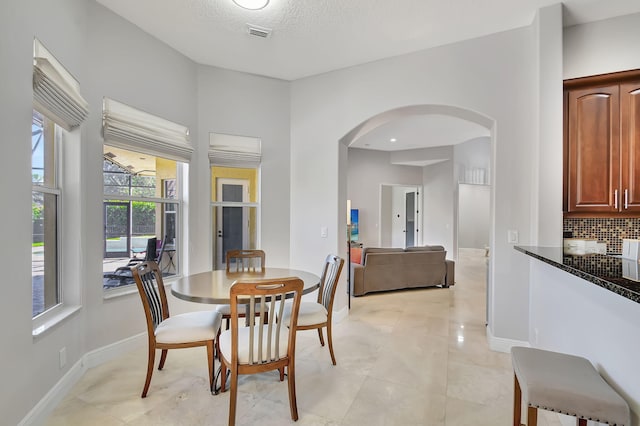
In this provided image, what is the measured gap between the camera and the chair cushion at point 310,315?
268 centimetres

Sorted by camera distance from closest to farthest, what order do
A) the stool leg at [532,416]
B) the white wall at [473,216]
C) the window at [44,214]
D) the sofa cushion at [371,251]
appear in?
1. the stool leg at [532,416]
2. the window at [44,214]
3. the sofa cushion at [371,251]
4. the white wall at [473,216]

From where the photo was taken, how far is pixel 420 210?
9.09 metres

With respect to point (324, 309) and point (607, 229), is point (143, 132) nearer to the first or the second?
point (324, 309)

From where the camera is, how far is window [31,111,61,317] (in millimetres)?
2232

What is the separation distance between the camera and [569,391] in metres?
1.32

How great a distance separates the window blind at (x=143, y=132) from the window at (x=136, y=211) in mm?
119

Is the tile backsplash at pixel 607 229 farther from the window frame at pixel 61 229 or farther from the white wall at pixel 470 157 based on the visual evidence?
the white wall at pixel 470 157

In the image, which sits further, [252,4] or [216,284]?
[252,4]

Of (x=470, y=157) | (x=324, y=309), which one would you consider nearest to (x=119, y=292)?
(x=324, y=309)

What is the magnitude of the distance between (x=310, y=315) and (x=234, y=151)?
2360 mm

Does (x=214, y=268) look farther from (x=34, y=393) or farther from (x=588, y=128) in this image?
(x=588, y=128)

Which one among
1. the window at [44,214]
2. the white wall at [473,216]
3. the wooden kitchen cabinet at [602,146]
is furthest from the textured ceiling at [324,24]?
the white wall at [473,216]

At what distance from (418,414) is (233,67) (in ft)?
13.4

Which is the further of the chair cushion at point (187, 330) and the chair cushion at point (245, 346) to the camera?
the chair cushion at point (187, 330)
